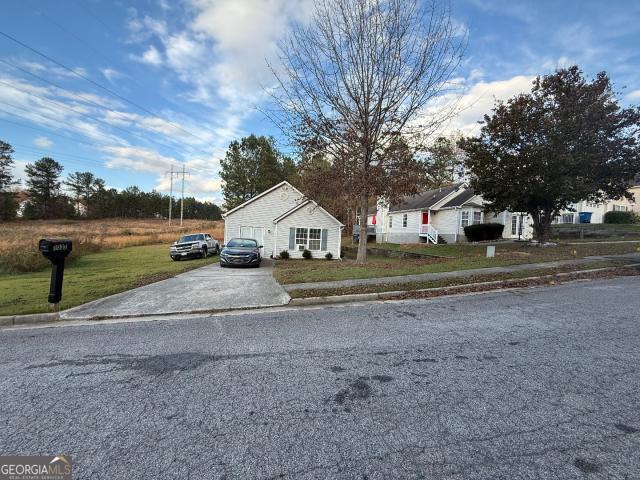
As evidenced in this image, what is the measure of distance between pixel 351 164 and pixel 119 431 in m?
12.9

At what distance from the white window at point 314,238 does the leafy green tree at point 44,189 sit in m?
69.5

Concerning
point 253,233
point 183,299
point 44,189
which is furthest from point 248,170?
point 44,189

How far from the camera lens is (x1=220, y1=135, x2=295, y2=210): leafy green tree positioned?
1710 inches

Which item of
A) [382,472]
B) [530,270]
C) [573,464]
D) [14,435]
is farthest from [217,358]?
[530,270]

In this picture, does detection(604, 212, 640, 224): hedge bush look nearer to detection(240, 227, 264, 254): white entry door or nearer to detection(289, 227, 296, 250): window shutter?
detection(289, 227, 296, 250): window shutter

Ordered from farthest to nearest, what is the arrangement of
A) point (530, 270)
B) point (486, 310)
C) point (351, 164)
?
1. point (351, 164)
2. point (530, 270)
3. point (486, 310)

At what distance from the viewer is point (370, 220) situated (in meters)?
45.9

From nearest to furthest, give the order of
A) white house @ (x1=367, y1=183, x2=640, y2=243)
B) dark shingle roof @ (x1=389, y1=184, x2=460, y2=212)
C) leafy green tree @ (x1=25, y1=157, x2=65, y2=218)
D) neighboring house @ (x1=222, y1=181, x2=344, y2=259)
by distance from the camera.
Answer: neighboring house @ (x1=222, y1=181, x2=344, y2=259)
white house @ (x1=367, y1=183, x2=640, y2=243)
dark shingle roof @ (x1=389, y1=184, x2=460, y2=212)
leafy green tree @ (x1=25, y1=157, x2=65, y2=218)

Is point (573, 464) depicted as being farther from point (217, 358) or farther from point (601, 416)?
point (217, 358)

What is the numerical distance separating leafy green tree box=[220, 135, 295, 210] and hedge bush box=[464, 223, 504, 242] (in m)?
25.7

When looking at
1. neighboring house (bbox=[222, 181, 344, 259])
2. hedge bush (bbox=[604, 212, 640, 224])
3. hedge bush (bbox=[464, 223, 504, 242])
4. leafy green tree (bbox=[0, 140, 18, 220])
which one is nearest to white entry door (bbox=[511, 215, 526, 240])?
hedge bush (bbox=[464, 223, 504, 242])

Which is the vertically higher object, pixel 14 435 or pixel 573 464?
pixel 573 464

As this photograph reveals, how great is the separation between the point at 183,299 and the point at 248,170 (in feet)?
124

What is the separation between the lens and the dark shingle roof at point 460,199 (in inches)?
1087
